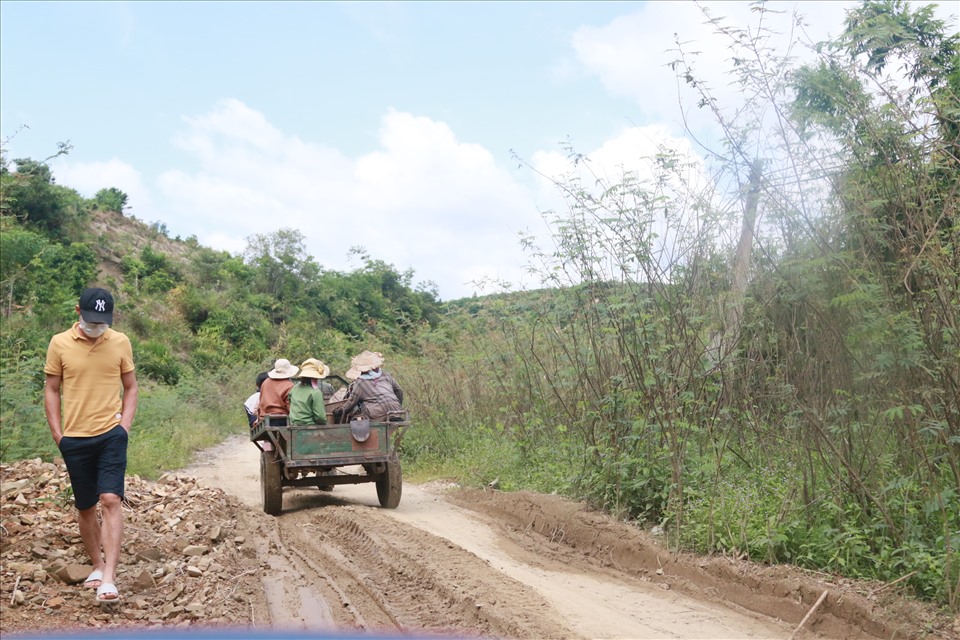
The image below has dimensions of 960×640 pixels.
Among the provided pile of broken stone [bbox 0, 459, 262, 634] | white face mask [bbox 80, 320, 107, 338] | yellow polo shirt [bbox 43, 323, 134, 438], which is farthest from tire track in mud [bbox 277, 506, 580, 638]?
white face mask [bbox 80, 320, 107, 338]

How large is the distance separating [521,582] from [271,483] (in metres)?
4.34

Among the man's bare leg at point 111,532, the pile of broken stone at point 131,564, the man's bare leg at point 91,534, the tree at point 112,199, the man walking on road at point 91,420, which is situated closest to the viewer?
the pile of broken stone at point 131,564

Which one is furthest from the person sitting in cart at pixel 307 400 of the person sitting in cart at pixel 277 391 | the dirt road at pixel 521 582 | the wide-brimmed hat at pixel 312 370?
the dirt road at pixel 521 582

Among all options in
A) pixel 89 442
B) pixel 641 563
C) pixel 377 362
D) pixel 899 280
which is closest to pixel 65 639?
pixel 89 442

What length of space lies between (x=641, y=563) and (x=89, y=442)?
4622mm

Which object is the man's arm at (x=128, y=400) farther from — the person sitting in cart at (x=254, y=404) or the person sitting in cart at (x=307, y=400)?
the person sitting in cart at (x=254, y=404)

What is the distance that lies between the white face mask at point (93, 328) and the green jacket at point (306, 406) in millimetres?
4869

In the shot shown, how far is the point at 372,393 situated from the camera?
10.7 meters

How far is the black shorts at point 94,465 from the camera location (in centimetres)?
546

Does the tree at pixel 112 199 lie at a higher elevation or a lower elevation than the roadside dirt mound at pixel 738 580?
higher

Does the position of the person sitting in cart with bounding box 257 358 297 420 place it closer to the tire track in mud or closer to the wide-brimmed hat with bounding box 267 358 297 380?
the wide-brimmed hat with bounding box 267 358 297 380

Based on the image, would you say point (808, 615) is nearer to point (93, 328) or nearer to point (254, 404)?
point (93, 328)

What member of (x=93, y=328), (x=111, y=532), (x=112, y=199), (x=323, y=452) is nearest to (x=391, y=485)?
(x=323, y=452)

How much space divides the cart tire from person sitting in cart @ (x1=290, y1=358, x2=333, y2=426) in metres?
0.51
